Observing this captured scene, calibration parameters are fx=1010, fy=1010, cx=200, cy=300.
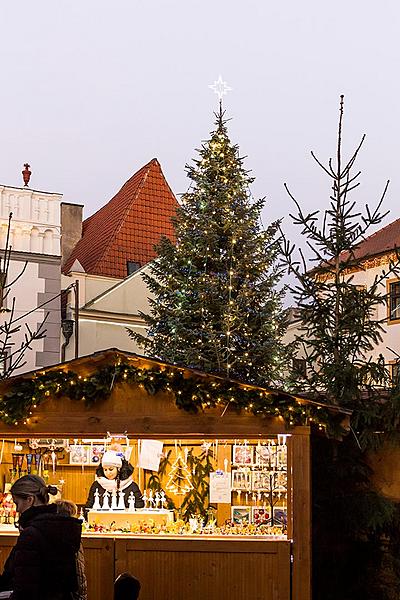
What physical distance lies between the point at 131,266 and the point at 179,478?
15567mm

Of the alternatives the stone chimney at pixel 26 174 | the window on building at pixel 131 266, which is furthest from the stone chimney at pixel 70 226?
the stone chimney at pixel 26 174

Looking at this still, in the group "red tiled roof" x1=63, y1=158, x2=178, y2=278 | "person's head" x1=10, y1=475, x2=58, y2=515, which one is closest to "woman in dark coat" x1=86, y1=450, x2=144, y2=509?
"person's head" x1=10, y1=475, x2=58, y2=515

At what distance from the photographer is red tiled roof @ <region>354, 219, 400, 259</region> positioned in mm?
30831

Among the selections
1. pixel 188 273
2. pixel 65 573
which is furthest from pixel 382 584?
pixel 188 273

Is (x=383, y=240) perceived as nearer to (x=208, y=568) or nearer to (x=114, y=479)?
(x=114, y=479)

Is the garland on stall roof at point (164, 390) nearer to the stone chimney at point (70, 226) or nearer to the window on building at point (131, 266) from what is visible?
the window on building at point (131, 266)

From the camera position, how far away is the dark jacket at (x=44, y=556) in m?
5.78

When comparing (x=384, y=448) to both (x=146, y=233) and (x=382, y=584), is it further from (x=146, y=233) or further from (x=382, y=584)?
(x=146, y=233)

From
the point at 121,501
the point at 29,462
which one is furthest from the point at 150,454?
the point at 29,462

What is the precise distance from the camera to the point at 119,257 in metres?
28.3

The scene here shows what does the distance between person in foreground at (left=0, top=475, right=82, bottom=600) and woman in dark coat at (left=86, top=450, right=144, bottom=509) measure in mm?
6297

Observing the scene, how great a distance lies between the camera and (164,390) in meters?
11.2

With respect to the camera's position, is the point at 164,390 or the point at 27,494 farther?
the point at 164,390

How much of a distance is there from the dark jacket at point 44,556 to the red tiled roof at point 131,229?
21519mm
